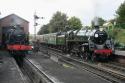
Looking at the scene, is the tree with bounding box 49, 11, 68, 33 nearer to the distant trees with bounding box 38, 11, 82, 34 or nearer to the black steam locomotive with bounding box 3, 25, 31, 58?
the distant trees with bounding box 38, 11, 82, 34

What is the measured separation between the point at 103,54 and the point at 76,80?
934 centimetres

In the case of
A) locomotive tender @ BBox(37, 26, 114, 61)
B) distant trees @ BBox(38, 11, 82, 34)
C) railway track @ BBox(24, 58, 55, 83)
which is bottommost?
railway track @ BBox(24, 58, 55, 83)

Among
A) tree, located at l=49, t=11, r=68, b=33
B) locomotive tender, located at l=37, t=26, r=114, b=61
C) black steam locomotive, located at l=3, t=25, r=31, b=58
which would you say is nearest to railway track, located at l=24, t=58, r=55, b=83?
locomotive tender, located at l=37, t=26, r=114, b=61

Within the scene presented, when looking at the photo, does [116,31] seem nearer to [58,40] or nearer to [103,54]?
[58,40]

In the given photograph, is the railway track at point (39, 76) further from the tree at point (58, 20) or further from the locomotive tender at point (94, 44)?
the tree at point (58, 20)

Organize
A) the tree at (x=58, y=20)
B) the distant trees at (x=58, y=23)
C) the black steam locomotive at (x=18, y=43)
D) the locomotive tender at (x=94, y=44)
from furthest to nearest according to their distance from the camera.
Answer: the tree at (x=58, y=20)
the distant trees at (x=58, y=23)
the black steam locomotive at (x=18, y=43)
the locomotive tender at (x=94, y=44)

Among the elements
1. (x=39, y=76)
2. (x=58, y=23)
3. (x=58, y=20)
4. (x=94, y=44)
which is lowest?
(x=39, y=76)

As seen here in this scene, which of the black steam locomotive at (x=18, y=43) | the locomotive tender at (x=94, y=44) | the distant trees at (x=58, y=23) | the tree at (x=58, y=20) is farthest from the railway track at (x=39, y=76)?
the tree at (x=58, y=20)

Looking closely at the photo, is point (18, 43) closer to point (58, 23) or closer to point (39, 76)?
point (39, 76)

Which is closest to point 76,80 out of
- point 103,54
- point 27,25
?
point 103,54

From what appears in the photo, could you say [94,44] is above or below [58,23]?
below

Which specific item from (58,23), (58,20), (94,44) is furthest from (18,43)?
(58,20)

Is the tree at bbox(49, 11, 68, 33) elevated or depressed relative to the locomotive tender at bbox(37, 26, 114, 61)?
elevated

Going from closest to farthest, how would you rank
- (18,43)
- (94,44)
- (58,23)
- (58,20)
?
(94,44) → (18,43) → (58,23) → (58,20)
